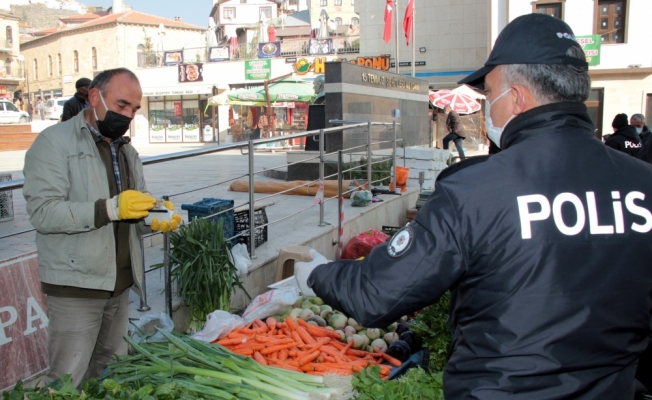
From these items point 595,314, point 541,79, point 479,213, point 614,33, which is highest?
point 614,33

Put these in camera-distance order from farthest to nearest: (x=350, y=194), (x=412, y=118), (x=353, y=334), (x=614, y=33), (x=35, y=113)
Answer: (x=35, y=113)
(x=614, y=33)
(x=412, y=118)
(x=350, y=194)
(x=353, y=334)

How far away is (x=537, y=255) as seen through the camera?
144 centimetres

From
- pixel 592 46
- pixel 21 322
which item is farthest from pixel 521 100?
pixel 592 46

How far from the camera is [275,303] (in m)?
4.53

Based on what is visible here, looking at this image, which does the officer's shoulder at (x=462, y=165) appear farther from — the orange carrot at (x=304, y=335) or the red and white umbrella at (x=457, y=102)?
the red and white umbrella at (x=457, y=102)

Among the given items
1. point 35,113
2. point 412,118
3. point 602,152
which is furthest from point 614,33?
point 35,113

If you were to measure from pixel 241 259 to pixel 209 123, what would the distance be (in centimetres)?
3170

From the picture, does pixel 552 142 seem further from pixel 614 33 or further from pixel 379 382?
pixel 614 33

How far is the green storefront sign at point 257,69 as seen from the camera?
112 ft

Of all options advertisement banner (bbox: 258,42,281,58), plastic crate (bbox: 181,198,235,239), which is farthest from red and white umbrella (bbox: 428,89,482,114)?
plastic crate (bbox: 181,198,235,239)

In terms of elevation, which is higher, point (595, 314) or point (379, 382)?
point (595, 314)

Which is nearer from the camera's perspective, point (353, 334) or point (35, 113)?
point (353, 334)

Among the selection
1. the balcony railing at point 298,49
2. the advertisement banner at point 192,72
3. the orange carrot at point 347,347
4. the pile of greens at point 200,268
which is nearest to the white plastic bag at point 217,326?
the pile of greens at point 200,268

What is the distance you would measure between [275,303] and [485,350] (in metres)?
3.16
